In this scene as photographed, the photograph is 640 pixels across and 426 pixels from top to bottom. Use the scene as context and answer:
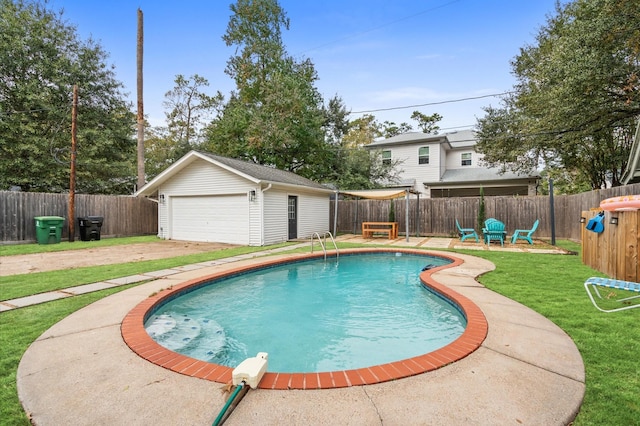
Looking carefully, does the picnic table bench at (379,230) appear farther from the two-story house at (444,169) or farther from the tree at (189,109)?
the tree at (189,109)

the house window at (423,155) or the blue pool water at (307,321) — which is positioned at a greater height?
the house window at (423,155)

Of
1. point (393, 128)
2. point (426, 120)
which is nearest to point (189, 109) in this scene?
point (393, 128)

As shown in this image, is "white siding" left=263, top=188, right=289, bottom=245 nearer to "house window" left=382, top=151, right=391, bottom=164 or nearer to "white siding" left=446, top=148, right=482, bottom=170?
"house window" left=382, top=151, right=391, bottom=164

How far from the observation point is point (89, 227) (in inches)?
508

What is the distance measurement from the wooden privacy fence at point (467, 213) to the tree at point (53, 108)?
15.0 m

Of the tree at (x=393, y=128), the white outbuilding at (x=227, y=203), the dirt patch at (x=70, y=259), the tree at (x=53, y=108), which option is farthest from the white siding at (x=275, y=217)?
the tree at (x=393, y=128)

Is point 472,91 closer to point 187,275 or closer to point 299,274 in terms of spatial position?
point 299,274

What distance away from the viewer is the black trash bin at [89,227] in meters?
12.8

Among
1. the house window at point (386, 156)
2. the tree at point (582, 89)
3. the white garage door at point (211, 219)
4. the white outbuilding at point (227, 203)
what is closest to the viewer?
the tree at point (582, 89)

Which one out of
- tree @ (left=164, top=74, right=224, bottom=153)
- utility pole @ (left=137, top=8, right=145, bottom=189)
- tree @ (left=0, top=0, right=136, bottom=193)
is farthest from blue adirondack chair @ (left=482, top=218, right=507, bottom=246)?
tree @ (left=164, top=74, right=224, bottom=153)

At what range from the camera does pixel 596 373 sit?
93.0 inches

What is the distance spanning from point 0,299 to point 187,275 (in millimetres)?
2522

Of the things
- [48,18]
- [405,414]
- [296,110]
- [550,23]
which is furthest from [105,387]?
[48,18]

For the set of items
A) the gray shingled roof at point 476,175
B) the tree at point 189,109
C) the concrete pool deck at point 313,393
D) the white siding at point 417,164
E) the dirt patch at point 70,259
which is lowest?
the concrete pool deck at point 313,393
